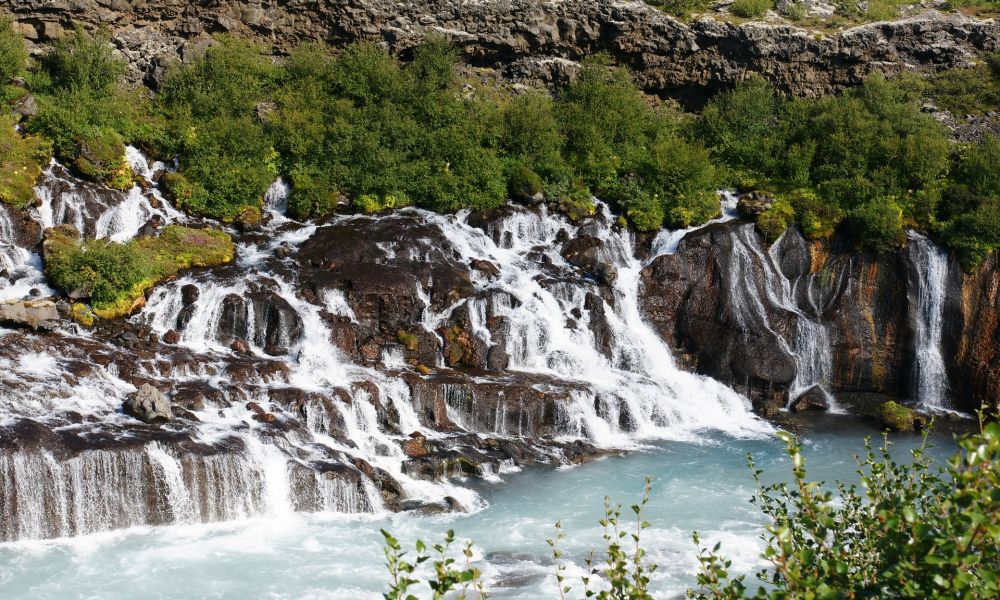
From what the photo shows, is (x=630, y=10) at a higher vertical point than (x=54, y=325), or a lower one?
higher

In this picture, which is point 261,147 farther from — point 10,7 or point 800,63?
point 800,63

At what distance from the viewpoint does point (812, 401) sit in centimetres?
2631

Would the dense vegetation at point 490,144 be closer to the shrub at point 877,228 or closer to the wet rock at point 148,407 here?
the shrub at point 877,228

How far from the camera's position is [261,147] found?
3161cm

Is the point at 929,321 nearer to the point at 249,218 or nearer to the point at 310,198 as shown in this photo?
the point at 310,198

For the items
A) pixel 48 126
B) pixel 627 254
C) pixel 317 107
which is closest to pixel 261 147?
pixel 317 107

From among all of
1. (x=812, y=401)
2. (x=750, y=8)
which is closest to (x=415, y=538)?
(x=812, y=401)

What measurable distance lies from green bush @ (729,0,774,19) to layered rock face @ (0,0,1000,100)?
1542 millimetres

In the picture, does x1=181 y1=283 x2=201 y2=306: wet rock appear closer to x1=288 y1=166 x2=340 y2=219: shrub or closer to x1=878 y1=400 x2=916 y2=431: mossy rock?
x1=288 y1=166 x2=340 y2=219: shrub

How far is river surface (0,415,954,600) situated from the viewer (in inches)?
531

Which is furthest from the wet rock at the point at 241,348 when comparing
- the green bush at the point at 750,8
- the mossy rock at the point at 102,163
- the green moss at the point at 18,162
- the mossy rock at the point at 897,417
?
the green bush at the point at 750,8

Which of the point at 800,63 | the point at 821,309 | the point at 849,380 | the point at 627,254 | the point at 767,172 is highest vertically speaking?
the point at 800,63

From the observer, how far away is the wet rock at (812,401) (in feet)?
85.5

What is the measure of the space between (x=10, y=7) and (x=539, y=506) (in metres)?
31.2
